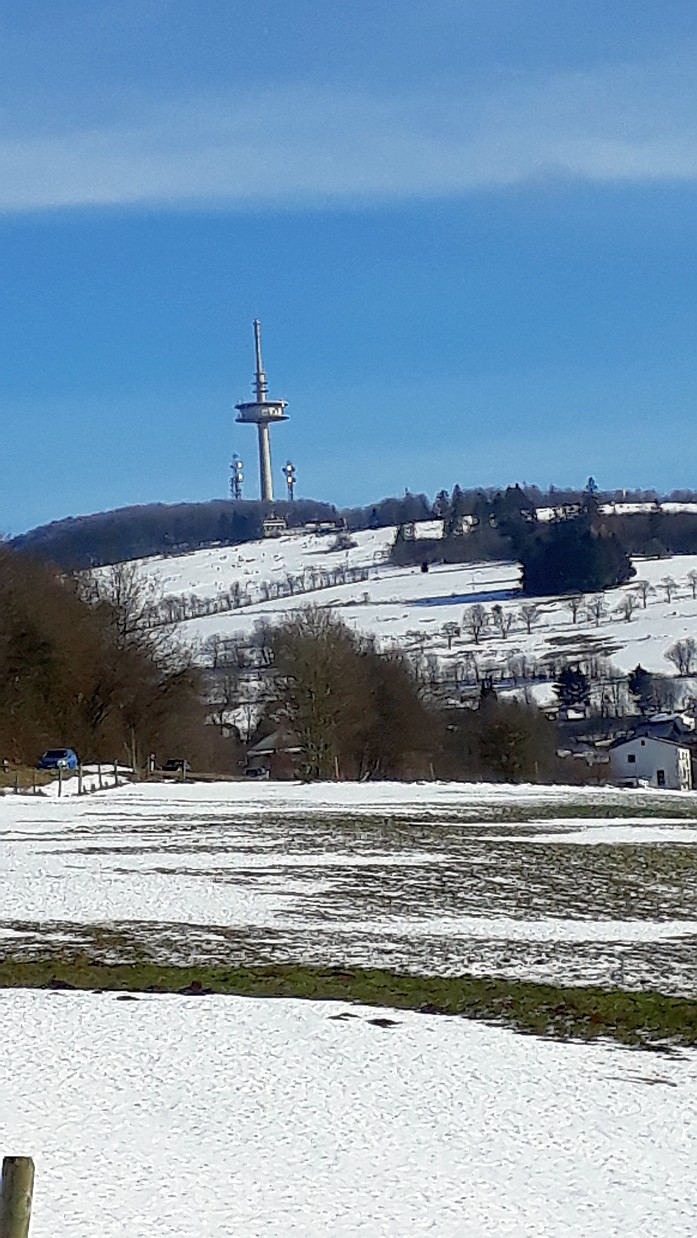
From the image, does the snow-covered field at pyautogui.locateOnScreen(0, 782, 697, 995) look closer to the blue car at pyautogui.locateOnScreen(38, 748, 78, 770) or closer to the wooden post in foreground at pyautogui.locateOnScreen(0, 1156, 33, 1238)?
the wooden post in foreground at pyautogui.locateOnScreen(0, 1156, 33, 1238)

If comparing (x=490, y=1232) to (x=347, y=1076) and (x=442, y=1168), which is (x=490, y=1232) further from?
(x=347, y=1076)

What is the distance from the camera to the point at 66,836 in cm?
3650

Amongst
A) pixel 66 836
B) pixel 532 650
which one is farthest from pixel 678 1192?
pixel 532 650

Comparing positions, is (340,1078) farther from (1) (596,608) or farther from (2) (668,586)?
(2) (668,586)

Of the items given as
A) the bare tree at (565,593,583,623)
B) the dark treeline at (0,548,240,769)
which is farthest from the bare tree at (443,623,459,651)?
the dark treeline at (0,548,240,769)

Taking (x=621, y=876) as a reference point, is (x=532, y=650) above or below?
above

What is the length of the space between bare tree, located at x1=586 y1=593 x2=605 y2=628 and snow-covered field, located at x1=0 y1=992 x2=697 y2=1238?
16060cm

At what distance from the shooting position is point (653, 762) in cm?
12381

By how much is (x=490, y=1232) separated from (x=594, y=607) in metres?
172

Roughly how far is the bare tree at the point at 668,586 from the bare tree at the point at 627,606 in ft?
14.0

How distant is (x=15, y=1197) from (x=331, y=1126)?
4513 millimetres

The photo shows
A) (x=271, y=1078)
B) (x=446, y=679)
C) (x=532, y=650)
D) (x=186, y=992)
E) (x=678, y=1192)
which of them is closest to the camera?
(x=678, y=1192)

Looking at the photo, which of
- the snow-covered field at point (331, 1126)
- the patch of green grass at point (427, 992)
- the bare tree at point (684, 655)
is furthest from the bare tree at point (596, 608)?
the snow-covered field at point (331, 1126)

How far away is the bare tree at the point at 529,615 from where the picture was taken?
174 meters
